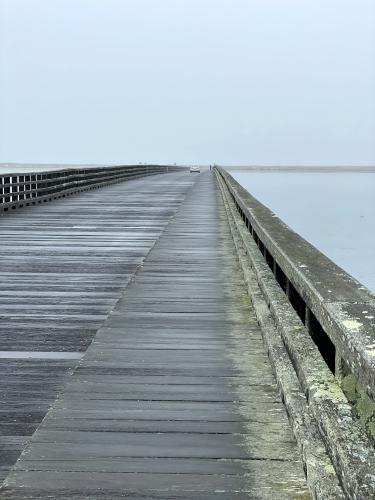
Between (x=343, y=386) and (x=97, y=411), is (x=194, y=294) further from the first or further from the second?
(x=343, y=386)

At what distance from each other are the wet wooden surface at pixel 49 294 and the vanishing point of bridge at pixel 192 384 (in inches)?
0.9

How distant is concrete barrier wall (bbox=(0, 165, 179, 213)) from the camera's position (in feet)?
71.2

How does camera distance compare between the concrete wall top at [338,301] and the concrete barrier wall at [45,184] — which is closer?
the concrete wall top at [338,301]

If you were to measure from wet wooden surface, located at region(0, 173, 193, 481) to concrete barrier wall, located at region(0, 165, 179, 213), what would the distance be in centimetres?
225

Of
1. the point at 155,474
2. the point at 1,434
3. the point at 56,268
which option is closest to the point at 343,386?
the point at 155,474

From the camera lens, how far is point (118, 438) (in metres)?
3.85

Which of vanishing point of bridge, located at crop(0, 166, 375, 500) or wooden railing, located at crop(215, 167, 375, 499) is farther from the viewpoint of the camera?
vanishing point of bridge, located at crop(0, 166, 375, 500)

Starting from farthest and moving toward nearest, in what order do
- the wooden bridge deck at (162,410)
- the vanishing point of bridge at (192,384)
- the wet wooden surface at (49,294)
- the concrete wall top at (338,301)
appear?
the wet wooden surface at (49,294) → the wooden bridge deck at (162,410) → the vanishing point of bridge at (192,384) → the concrete wall top at (338,301)

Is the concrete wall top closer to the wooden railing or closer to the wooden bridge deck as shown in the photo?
the wooden railing

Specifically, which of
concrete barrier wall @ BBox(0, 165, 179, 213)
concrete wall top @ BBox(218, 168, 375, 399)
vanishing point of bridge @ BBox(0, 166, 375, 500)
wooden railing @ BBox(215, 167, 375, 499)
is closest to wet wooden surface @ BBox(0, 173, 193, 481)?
vanishing point of bridge @ BBox(0, 166, 375, 500)

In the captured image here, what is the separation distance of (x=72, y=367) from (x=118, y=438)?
1.68 metres

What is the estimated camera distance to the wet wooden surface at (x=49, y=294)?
15.4ft

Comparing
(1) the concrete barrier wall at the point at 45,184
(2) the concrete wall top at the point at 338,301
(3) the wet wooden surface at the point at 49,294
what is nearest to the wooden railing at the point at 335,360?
(2) the concrete wall top at the point at 338,301

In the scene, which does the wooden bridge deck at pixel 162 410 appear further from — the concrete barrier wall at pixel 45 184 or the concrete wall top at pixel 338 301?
the concrete barrier wall at pixel 45 184
